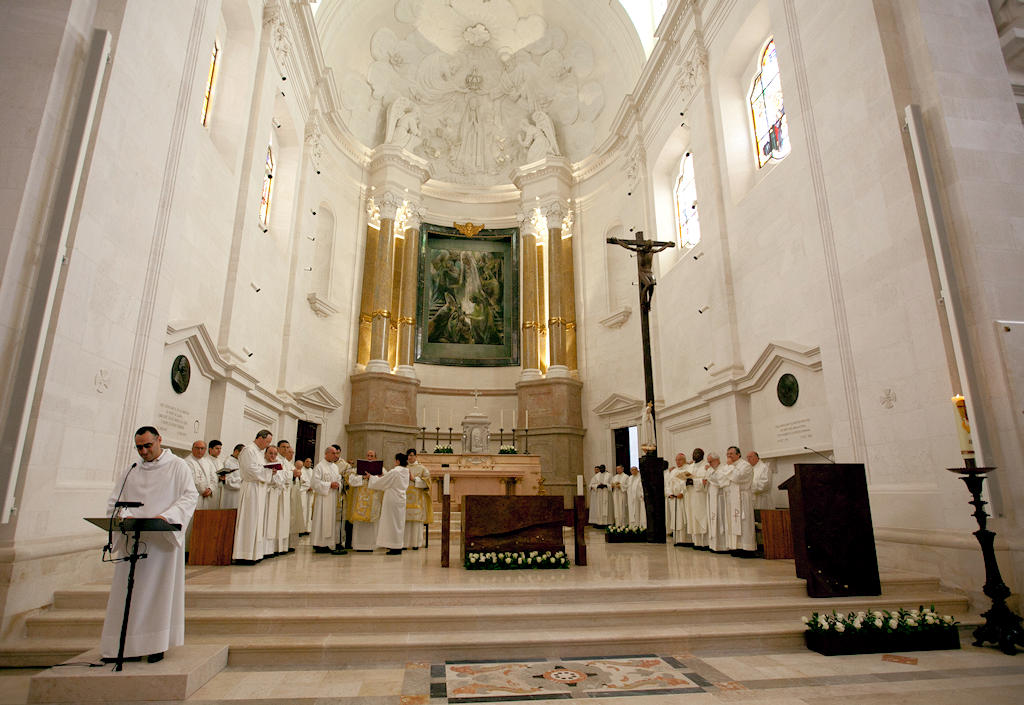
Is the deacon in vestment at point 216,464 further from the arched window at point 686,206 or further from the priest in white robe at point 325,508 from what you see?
the arched window at point 686,206

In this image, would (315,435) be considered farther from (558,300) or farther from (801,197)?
(801,197)

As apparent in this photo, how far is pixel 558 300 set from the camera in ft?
58.2

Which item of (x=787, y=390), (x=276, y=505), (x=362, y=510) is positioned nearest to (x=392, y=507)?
(x=362, y=510)

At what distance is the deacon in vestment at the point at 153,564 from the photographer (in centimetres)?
391

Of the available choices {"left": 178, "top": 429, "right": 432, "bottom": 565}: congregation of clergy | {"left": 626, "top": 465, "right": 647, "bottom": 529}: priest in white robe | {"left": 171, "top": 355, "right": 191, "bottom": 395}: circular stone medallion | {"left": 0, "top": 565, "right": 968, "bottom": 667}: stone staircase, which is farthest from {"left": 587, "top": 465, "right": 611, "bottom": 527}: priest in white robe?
{"left": 171, "top": 355, "right": 191, "bottom": 395}: circular stone medallion

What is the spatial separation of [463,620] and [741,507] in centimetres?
521

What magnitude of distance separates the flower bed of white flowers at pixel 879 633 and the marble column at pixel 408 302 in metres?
13.4

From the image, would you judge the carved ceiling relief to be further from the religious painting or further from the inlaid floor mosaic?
the inlaid floor mosaic

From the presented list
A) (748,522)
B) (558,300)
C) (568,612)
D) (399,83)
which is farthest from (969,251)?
(399,83)

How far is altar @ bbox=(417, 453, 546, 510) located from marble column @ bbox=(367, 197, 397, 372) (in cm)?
361

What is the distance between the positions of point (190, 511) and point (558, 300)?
14.2 meters

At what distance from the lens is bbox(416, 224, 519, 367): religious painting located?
718 inches

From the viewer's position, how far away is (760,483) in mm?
8570

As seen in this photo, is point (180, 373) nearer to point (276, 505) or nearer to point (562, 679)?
point (276, 505)
